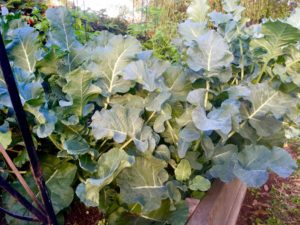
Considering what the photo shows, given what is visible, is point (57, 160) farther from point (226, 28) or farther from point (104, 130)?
point (226, 28)

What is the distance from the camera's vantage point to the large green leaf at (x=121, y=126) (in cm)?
111

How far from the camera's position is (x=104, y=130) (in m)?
1.11

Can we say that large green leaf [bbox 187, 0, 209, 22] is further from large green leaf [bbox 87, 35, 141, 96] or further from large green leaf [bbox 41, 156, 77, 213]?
large green leaf [bbox 41, 156, 77, 213]

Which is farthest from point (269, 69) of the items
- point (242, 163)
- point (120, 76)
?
point (120, 76)

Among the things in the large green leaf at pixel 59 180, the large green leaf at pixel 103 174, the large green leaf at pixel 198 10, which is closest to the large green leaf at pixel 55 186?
the large green leaf at pixel 59 180

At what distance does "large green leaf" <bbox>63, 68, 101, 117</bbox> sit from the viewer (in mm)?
1087

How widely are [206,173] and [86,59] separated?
2.26 feet

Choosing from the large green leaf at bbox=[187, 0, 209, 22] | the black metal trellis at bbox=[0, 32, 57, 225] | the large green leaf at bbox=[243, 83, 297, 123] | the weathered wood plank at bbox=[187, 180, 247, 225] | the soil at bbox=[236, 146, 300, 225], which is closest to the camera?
the black metal trellis at bbox=[0, 32, 57, 225]

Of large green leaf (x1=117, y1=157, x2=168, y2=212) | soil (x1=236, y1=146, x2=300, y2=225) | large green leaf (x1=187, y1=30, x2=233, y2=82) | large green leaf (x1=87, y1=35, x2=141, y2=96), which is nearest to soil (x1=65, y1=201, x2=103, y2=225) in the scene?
large green leaf (x1=117, y1=157, x2=168, y2=212)

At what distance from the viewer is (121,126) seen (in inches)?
45.2

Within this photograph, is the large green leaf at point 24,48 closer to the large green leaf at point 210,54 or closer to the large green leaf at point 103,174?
the large green leaf at point 103,174

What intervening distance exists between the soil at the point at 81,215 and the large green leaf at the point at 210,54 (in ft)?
2.32

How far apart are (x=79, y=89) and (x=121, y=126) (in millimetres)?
193

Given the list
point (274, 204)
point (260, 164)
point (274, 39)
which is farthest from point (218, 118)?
point (274, 204)
